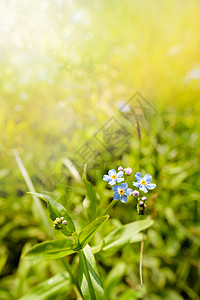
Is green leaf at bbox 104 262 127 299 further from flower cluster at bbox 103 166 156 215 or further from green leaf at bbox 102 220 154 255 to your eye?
flower cluster at bbox 103 166 156 215

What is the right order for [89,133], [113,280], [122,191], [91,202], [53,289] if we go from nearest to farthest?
1. [122,191]
2. [91,202]
3. [53,289]
4. [113,280]
5. [89,133]

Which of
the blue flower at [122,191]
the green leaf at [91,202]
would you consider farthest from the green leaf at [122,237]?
the blue flower at [122,191]

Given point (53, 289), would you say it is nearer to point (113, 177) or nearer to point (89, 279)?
point (89, 279)

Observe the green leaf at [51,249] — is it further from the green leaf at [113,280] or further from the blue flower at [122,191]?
the green leaf at [113,280]

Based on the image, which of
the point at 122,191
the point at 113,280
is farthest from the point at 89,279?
the point at 113,280

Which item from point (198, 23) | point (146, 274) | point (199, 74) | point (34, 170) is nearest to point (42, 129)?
point (34, 170)

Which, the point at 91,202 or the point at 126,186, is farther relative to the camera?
the point at 91,202
